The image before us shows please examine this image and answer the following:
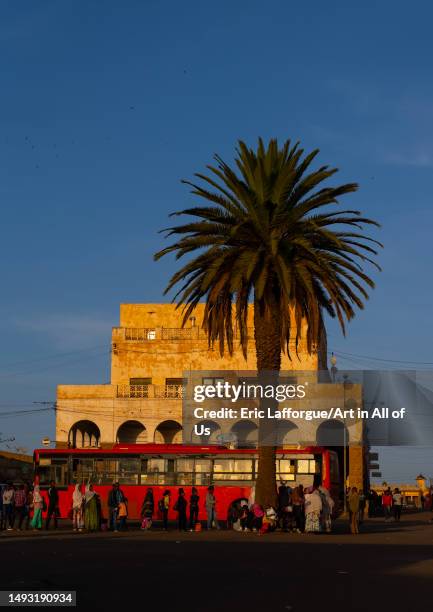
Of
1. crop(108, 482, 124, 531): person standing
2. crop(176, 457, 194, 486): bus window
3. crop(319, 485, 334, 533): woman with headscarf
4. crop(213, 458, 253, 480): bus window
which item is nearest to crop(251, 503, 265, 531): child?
crop(319, 485, 334, 533): woman with headscarf

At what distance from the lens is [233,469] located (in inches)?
1676

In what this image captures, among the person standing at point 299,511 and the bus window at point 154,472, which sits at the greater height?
the bus window at point 154,472

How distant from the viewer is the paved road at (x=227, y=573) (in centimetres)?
1334

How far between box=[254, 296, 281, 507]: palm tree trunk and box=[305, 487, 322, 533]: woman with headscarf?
2.12 m

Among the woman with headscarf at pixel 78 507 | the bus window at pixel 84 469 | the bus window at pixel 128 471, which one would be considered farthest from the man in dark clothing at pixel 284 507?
the bus window at pixel 84 469

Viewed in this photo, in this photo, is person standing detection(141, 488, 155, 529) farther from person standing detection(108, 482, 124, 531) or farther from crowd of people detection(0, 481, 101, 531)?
crowd of people detection(0, 481, 101, 531)

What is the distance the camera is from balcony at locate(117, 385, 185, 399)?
69.8 meters


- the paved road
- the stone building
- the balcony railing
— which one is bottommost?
the paved road

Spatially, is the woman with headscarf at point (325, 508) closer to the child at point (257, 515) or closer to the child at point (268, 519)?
the child at point (268, 519)

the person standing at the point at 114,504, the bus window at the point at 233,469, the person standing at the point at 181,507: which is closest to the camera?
the person standing at the point at 114,504

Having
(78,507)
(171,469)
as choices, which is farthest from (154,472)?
(78,507)

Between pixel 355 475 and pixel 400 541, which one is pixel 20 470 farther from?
pixel 400 541

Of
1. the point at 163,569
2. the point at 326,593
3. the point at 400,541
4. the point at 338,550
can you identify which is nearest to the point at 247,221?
the point at 400,541

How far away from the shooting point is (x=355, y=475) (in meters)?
62.5
